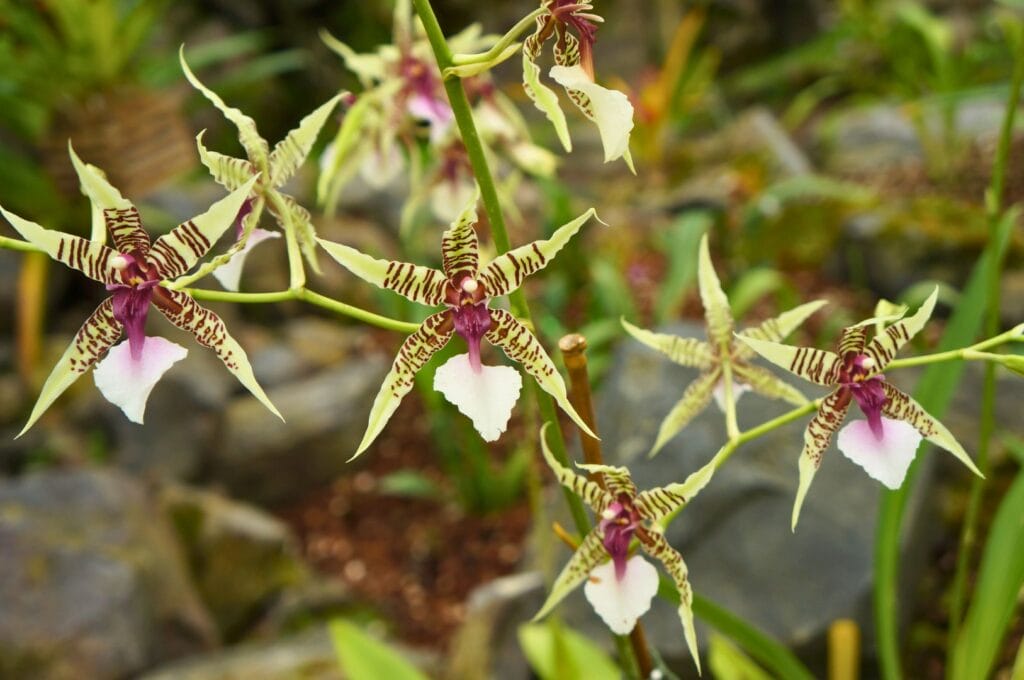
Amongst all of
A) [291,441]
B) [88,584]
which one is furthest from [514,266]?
[291,441]

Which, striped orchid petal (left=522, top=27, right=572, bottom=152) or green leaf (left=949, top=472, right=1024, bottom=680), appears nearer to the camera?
striped orchid petal (left=522, top=27, right=572, bottom=152)

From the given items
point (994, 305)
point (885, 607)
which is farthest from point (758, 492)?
point (994, 305)

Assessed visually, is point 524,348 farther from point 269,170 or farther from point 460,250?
point 269,170

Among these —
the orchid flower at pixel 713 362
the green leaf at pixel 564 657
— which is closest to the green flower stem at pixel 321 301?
the orchid flower at pixel 713 362

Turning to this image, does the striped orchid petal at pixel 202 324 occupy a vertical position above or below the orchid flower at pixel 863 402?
above

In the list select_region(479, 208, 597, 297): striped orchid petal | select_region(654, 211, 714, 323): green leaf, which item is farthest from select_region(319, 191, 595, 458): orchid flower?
select_region(654, 211, 714, 323): green leaf

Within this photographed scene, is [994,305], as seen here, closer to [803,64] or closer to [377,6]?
[377,6]

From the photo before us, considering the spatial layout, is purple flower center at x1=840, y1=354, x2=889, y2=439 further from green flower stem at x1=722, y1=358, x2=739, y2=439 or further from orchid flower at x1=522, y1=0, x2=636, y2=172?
orchid flower at x1=522, y1=0, x2=636, y2=172

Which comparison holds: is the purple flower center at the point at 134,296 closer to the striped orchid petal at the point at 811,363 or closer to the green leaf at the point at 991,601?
the striped orchid petal at the point at 811,363
